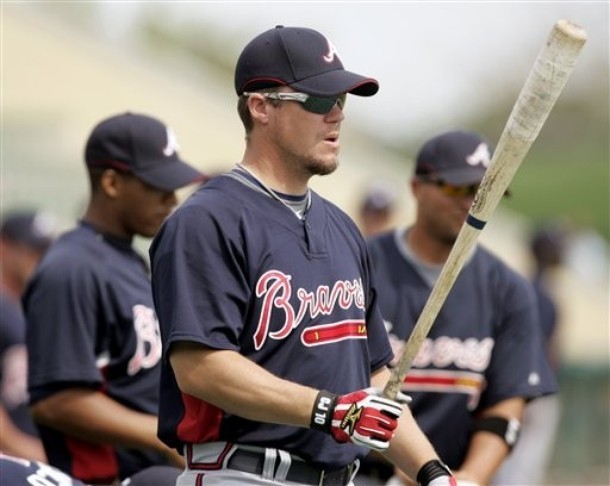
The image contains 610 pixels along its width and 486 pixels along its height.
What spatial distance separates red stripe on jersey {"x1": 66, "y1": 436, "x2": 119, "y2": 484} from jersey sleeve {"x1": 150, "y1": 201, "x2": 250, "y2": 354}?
187 cm

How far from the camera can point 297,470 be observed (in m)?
4.80

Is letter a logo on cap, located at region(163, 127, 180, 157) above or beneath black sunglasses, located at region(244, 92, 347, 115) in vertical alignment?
beneath

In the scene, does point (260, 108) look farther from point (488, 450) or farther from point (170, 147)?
point (488, 450)

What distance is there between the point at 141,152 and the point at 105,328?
88 cm

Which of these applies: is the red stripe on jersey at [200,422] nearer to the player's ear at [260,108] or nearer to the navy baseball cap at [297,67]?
the player's ear at [260,108]

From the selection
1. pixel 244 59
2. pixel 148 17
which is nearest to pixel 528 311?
pixel 244 59

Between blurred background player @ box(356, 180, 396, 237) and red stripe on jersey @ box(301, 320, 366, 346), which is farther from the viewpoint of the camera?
blurred background player @ box(356, 180, 396, 237)

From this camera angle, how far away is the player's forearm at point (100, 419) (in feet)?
20.2

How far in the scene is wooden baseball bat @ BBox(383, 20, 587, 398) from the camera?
4.46m

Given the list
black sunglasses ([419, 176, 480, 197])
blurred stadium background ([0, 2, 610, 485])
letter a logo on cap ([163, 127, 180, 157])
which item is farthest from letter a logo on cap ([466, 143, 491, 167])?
blurred stadium background ([0, 2, 610, 485])

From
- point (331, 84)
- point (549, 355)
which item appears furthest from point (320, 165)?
point (549, 355)

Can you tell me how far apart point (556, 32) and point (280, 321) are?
128 cm

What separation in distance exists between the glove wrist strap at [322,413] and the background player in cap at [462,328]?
2490mm

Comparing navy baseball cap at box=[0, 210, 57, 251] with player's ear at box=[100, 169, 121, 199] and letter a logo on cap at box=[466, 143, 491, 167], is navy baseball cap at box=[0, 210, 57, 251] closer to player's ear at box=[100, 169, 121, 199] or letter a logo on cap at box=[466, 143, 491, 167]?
player's ear at box=[100, 169, 121, 199]
